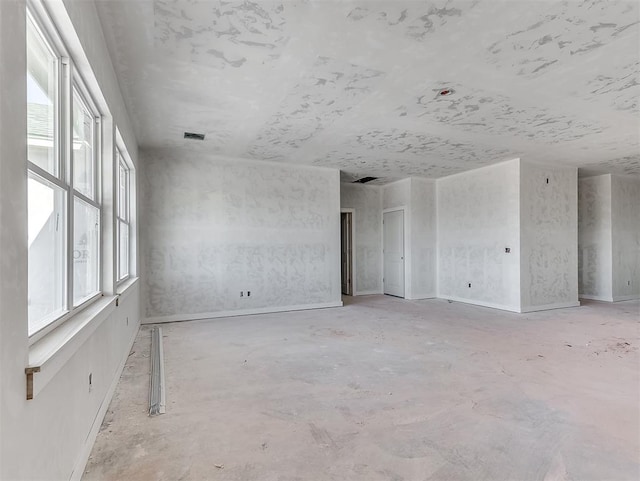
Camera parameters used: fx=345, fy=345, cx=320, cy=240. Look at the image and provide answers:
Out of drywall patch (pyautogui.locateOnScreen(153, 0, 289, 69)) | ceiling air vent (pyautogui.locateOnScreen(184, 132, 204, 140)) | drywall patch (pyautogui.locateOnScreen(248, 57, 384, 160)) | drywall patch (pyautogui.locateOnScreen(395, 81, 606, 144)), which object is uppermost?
drywall patch (pyautogui.locateOnScreen(153, 0, 289, 69))

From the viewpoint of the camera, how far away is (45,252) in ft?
5.69

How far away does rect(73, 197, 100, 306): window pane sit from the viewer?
2.33 metres

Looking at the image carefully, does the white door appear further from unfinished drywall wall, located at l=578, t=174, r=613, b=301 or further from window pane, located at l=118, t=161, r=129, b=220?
window pane, located at l=118, t=161, r=129, b=220

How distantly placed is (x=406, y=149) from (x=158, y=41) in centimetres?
392

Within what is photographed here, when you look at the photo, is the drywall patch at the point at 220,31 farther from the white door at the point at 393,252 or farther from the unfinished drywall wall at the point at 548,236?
the white door at the point at 393,252

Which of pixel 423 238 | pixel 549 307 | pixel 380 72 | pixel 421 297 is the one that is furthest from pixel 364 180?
pixel 380 72

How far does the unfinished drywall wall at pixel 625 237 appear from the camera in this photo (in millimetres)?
7555

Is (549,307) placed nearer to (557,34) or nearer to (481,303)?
(481,303)

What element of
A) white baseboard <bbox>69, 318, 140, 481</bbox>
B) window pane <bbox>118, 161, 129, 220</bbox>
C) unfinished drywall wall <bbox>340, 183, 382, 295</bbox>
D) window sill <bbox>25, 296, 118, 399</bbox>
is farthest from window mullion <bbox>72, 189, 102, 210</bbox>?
unfinished drywall wall <bbox>340, 183, 382, 295</bbox>

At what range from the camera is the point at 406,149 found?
18.2 ft

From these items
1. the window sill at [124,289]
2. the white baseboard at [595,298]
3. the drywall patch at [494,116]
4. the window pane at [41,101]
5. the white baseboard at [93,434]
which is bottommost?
the white baseboard at [595,298]

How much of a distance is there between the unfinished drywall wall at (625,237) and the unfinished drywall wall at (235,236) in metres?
6.14

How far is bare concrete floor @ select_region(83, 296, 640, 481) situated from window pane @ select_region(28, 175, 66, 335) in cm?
94

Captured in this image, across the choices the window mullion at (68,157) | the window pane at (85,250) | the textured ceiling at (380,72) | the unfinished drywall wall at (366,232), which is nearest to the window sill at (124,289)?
the window pane at (85,250)
